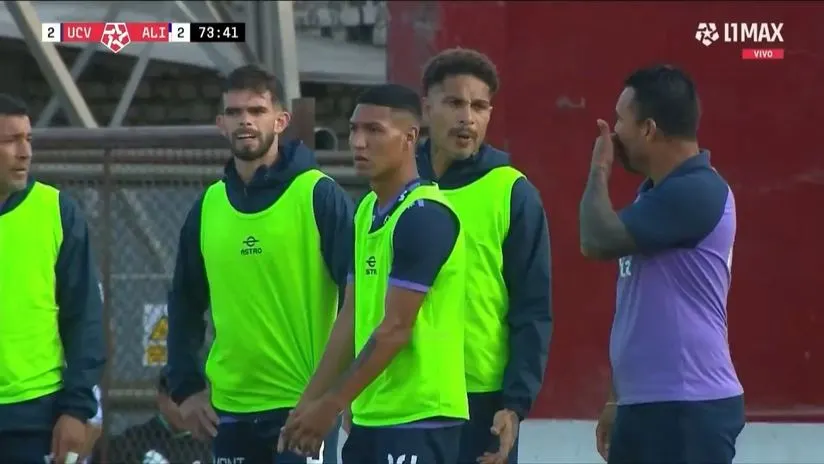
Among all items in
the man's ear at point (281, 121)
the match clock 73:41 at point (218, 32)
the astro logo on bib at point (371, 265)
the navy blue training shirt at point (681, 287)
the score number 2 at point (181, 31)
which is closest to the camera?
the navy blue training shirt at point (681, 287)

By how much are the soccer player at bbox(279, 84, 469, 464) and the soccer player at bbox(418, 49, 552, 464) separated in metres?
0.59

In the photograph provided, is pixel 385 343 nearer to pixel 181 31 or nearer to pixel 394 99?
pixel 394 99

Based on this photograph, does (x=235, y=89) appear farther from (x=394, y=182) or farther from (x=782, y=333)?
(x=782, y=333)

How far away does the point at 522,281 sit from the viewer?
18.2ft

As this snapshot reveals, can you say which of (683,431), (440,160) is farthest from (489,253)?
(683,431)

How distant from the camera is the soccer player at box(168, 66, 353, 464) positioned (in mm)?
5727

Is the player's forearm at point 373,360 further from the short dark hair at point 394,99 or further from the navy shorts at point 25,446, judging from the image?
the navy shorts at point 25,446

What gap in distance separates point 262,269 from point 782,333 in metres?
4.29

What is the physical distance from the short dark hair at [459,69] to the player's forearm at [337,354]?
1051mm

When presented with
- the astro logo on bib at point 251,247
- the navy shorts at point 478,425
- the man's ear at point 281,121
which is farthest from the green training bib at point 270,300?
the navy shorts at point 478,425

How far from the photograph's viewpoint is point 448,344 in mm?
4840

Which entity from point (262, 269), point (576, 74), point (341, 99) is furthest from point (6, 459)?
point (341, 99)

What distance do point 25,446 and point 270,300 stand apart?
1027mm

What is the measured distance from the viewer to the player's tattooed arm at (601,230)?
458cm
